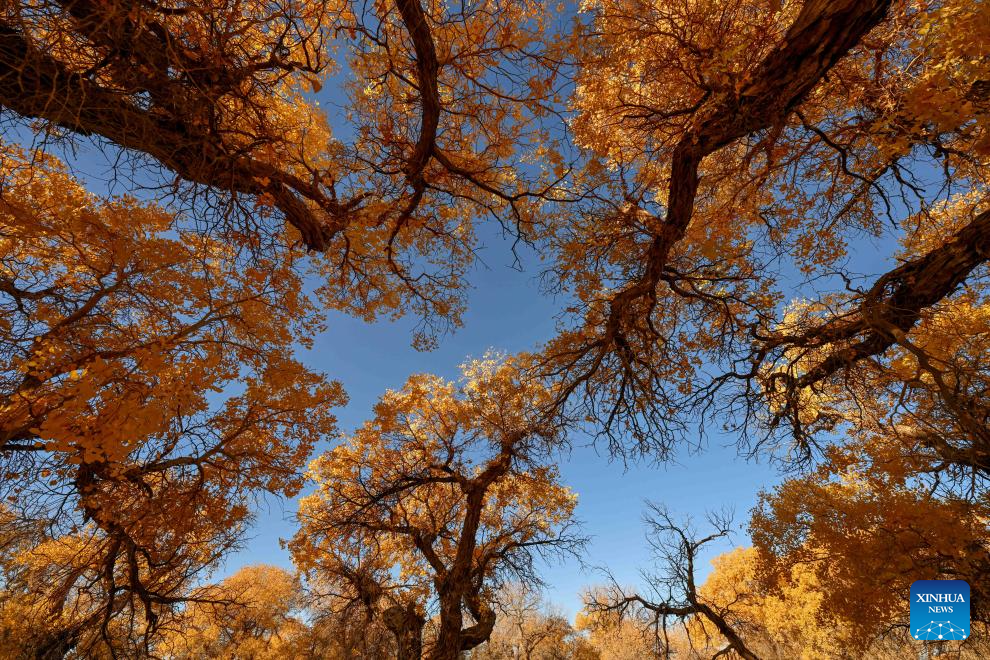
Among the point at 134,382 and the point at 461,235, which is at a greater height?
the point at 461,235

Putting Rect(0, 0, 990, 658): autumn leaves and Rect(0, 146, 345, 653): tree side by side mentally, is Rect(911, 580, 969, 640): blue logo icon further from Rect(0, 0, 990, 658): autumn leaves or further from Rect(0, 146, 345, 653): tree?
Rect(0, 146, 345, 653): tree

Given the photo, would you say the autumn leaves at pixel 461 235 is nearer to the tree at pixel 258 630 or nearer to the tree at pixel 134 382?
the tree at pixel 134 382

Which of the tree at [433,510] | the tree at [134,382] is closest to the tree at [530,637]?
the tree at [433,510]

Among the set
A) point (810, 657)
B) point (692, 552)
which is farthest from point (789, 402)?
point (810, 657)

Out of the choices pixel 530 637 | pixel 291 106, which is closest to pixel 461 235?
pixel 291 106

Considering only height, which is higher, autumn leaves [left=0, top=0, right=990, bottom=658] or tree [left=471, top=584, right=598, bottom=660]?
autumn leaves [left=0, top=0, right=990, bottom=658]

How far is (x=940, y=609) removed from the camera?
7352 mm

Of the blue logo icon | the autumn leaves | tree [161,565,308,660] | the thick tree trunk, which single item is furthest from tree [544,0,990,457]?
tree [161,565,308,660]

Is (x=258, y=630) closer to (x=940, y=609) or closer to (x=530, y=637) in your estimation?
(x=530, y=637)

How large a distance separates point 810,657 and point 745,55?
27705 millimetres

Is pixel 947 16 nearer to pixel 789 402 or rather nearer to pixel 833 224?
pixel 833 224

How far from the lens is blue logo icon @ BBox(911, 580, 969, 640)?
694cm

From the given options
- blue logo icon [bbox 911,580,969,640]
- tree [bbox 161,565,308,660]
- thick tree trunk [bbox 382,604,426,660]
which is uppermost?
blue logo icon [bbox 911,580,969,640]

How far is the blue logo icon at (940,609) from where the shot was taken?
694 centimetres
